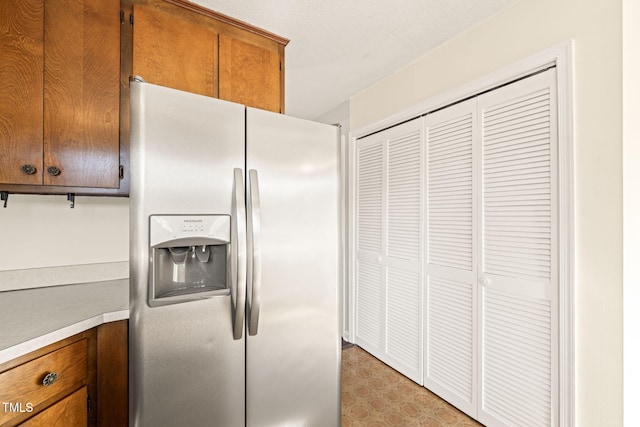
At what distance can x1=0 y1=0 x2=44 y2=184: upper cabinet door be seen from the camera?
122cm

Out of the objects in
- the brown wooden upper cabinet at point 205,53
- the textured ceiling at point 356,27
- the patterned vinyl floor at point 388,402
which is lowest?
the patterned vinyl floor at point 388,402

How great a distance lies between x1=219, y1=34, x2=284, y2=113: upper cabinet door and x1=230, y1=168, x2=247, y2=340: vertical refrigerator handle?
76 cm

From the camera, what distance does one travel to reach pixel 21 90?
1247 mm

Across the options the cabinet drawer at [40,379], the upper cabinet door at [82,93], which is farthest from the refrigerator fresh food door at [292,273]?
the upper cabinet door at [82,93]

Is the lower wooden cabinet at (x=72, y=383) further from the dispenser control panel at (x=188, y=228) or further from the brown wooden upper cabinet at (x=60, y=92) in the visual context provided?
the brown wooden upper cabinet at (x=60, y=92)

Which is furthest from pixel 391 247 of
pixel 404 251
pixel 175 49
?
pixel 175 49

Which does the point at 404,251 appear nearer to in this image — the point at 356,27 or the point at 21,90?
the point at 356,27

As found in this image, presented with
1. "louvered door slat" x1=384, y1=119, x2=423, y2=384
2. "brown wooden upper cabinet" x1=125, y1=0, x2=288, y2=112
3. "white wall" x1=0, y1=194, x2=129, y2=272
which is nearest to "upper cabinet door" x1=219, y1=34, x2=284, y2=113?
"brown wooden upper cabinet" x1=125, y1=0, x2=288, y2=112

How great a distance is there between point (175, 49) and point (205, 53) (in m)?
0.15

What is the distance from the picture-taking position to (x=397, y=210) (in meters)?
2.47

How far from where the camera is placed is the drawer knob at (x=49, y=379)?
3.18 ft
